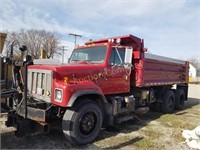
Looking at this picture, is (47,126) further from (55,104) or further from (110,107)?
(110,107)

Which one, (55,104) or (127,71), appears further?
(127,71)

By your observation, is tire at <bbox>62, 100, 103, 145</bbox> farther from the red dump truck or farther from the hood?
the hood

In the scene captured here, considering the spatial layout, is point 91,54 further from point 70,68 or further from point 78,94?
point 78,94

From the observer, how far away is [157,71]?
8688mm

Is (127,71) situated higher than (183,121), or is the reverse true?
(127,71)

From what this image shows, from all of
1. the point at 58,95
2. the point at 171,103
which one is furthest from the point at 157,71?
the point at 58,95

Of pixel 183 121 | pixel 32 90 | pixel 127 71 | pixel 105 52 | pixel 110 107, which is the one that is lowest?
pixel 183 121

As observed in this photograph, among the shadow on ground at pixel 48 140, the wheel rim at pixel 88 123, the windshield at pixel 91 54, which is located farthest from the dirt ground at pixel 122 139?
the windshield at pixel 91 54

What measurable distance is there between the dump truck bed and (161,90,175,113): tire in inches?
18.6

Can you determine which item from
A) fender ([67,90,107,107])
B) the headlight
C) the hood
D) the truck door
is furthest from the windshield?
the headlight

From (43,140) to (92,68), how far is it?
83.6 inches

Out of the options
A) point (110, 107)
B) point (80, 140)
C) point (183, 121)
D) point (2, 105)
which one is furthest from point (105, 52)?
point (183, 121)

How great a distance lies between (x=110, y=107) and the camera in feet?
20.3

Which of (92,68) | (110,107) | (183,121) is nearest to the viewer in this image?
(92,68)
